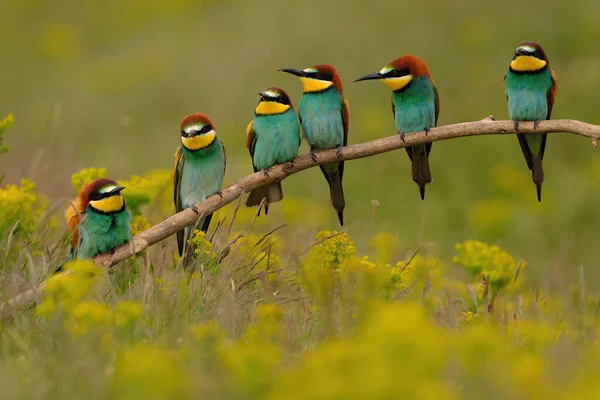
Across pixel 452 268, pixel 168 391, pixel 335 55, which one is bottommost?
pixel 452 268

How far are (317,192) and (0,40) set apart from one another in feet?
26.8

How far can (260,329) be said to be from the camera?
8.46 ft

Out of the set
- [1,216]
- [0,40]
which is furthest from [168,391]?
[0,40]

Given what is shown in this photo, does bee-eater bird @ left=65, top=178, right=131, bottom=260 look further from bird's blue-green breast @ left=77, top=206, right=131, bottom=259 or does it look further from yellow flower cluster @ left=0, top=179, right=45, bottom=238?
yellow flower cluster @ left=0, top=179, right=45, bottom=238

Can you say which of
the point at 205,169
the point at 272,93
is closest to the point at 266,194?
the point at 205,169

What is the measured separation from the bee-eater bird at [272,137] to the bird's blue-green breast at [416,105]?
1.67 feet

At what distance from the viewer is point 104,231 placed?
3676 mm

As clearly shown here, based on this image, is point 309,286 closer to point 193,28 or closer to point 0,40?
point 193,28

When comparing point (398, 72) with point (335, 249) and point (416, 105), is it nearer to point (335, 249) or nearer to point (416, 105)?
point (416, 105)

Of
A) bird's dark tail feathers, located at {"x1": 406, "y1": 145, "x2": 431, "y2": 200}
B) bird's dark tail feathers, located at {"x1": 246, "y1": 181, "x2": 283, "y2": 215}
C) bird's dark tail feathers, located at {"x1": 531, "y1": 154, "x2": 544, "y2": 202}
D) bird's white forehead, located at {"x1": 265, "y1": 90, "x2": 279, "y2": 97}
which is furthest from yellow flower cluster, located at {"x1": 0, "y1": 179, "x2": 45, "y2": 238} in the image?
bird's dark tail feathers, located at {"x1": 531, "y1": 154, "x2": 544, "y2": 202}

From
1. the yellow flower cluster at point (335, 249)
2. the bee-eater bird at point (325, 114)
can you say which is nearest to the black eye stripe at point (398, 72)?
the bee-eater bird at point (325, 114)

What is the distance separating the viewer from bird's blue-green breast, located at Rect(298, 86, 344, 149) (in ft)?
13.6

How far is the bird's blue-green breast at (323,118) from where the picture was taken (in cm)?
415

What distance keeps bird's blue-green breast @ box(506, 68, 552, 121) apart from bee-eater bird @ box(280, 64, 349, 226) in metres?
0.80
